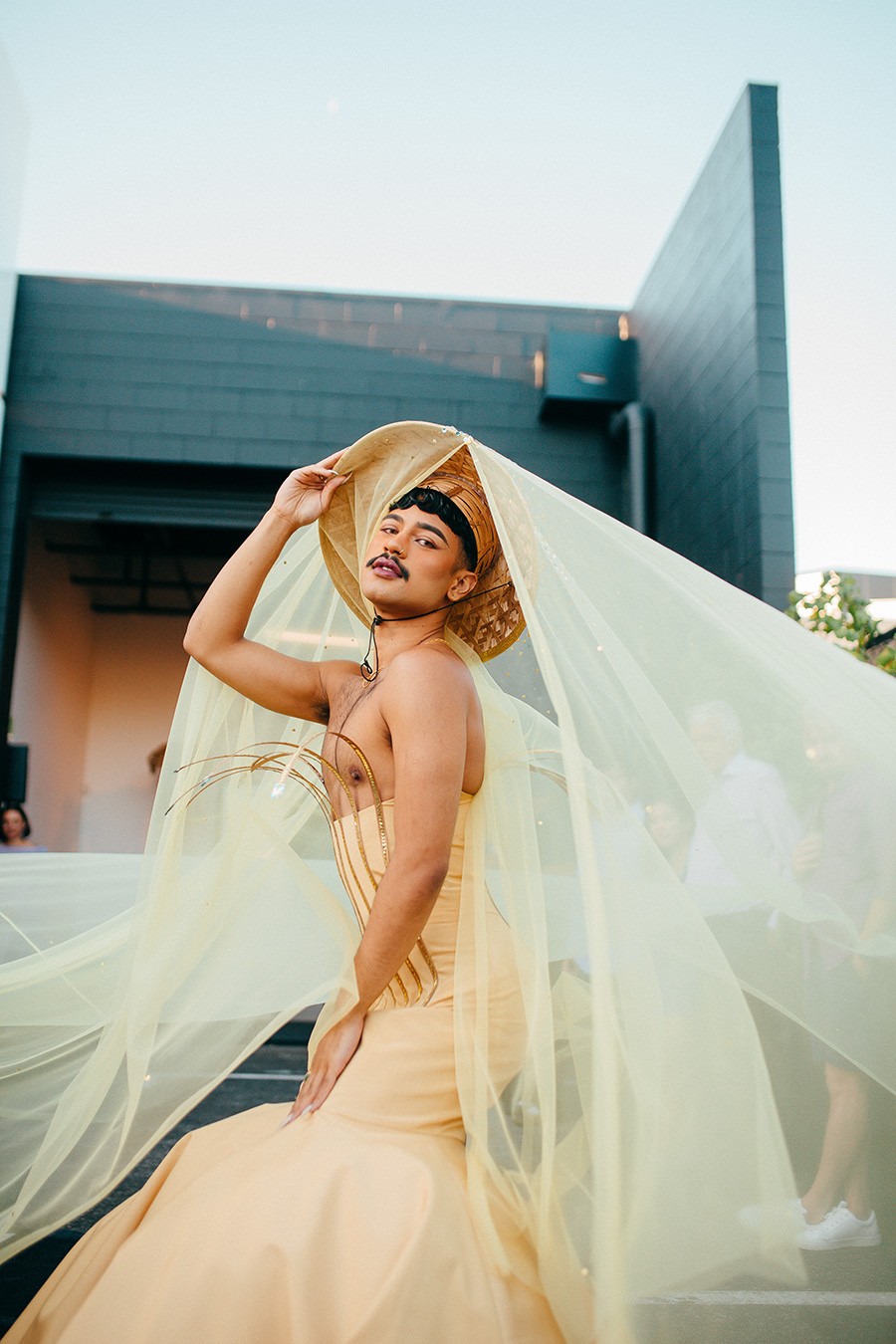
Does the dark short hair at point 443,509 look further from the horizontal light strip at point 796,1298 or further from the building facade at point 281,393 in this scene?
the building facade at point 281,393

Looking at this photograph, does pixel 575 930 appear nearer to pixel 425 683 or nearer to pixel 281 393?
pixel 425 683

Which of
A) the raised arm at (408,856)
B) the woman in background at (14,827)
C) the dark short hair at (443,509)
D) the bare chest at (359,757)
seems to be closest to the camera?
the raised arm at (408,856)

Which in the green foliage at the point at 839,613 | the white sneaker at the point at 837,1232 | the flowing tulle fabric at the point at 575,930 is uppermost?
the green foliage at the point at 839,613

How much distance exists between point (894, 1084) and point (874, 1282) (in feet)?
0.86

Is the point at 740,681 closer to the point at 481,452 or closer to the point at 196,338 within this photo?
the point at 481,452

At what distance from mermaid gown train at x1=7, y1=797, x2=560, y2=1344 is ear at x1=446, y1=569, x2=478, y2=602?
669 mm

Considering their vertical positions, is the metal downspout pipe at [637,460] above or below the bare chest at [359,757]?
above

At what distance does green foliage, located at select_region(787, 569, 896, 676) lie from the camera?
169 inches

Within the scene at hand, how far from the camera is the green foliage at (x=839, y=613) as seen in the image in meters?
4.29

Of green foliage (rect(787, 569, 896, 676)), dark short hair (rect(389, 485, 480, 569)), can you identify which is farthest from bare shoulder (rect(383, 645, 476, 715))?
green foliage (rect(787, 569, 896, 676))

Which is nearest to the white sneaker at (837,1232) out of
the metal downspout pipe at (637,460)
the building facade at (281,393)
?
the building facade at (281,393)

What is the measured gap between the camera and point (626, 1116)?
1.29 meters

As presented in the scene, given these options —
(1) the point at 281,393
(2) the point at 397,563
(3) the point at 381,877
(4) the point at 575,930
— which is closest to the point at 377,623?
(2) the point at 397,563

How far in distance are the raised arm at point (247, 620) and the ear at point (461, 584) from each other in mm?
269
